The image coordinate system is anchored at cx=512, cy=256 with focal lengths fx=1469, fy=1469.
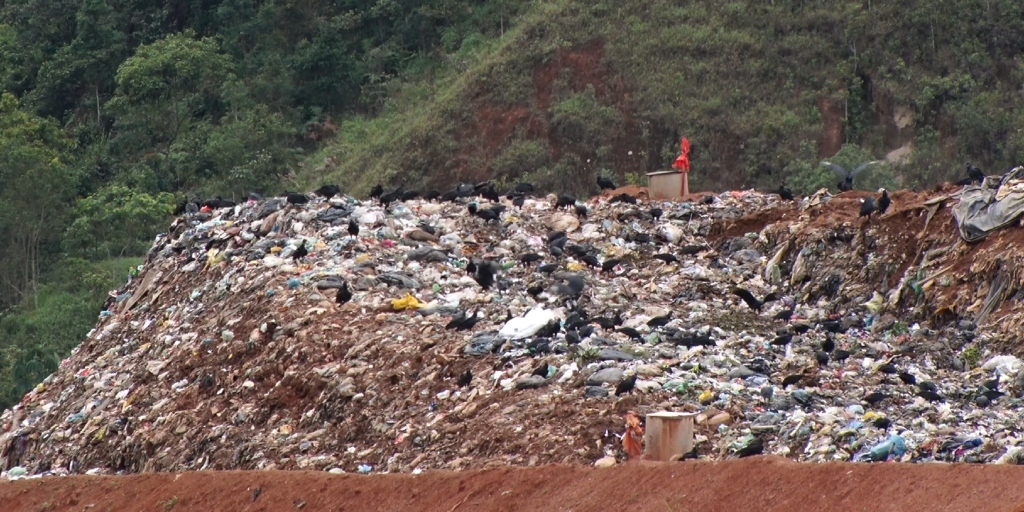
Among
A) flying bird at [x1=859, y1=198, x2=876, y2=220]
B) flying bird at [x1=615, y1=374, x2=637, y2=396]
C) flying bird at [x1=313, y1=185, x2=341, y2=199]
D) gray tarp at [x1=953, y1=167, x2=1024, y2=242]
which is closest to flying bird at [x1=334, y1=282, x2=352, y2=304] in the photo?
flying bird at [x1=313, y1=185, x2=341, y2=199]

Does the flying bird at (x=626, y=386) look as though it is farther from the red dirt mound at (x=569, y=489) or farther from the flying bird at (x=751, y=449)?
the red dirt mound at (x=569, y=489)

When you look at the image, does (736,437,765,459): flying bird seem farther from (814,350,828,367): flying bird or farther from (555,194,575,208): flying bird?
(555,194,575,208): flying bird

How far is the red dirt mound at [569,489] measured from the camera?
22.1 feet

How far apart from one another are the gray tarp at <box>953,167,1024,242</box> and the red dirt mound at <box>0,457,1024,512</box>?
5.15 meters

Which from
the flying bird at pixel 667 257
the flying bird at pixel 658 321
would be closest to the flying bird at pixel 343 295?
the flying bird at pixel 658 321

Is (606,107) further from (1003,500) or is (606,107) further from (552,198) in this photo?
(1003,500)

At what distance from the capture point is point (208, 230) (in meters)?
13.8

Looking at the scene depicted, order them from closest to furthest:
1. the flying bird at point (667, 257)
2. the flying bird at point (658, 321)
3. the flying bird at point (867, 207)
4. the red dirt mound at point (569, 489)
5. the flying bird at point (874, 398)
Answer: the red dirt mound at point (569, 489) < the flying bird at point (874, 398) < the flying bird at point (658, 321) < the flying bird at point (867, 207) < the flying bird at point (667, 257)

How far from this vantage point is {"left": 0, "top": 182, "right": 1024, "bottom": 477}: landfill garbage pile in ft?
29.4

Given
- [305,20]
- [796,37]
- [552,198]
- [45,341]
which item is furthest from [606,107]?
[552,198]

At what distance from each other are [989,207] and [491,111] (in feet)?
52.5

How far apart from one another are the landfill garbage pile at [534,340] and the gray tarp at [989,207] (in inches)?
4.4

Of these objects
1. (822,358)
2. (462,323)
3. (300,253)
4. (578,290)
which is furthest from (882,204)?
(300,253)

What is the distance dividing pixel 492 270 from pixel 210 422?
2530 mm
